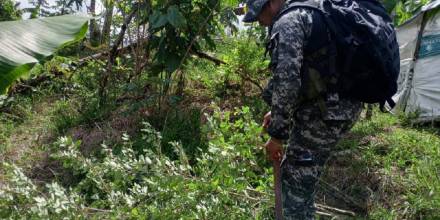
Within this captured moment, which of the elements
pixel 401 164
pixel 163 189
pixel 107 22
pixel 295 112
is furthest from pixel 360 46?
pixel 107 22

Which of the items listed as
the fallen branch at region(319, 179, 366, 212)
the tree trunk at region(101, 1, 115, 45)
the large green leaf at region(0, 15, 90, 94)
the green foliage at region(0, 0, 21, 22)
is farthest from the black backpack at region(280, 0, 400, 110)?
the green foliage at region(0, 0, 21, 22)

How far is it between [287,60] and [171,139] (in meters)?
2.61

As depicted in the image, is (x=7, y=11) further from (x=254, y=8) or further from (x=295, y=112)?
(x=295, y=112)

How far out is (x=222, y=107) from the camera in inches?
208

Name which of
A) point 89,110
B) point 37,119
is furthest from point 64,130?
point 37,119

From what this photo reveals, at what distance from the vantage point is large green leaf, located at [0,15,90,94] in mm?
1909

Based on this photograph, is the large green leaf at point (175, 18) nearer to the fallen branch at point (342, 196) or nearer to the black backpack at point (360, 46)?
the fallen branch at point (342, 196)

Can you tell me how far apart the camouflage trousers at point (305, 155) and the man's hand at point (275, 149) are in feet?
0.43

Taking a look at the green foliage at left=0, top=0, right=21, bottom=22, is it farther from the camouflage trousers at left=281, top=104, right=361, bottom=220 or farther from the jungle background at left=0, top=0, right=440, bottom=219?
the camouflage trousers at left=281, top=104, right=361, bottom=220

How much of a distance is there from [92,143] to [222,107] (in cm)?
162

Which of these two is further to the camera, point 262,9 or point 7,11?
point 7,11

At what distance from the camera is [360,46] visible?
208cm

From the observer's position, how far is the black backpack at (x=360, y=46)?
2.07 metres

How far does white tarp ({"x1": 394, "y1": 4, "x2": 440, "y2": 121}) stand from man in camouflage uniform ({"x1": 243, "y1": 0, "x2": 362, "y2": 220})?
3705 millimetres
